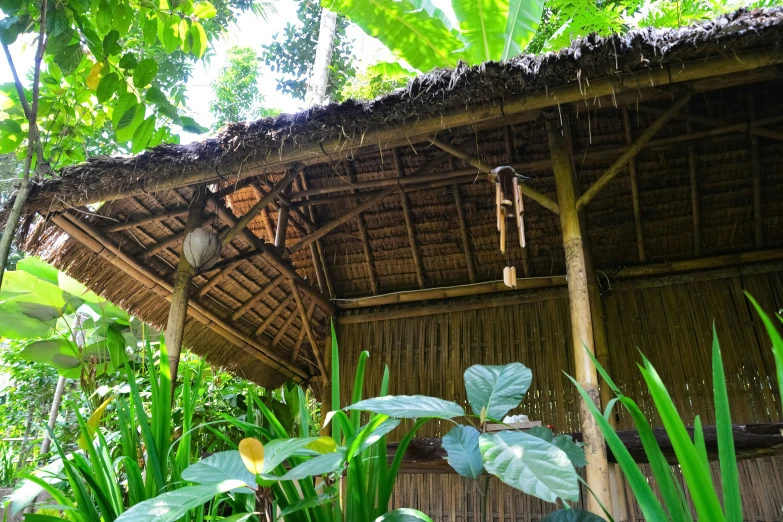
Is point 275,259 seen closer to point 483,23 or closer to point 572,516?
point 483,23

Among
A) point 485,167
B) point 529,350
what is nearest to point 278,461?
point 485,167

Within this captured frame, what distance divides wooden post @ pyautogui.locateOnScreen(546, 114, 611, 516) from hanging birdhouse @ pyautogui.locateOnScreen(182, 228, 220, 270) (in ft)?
5.66

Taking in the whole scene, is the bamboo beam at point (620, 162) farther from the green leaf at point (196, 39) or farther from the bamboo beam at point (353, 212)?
the green leaf at point (196, 39)

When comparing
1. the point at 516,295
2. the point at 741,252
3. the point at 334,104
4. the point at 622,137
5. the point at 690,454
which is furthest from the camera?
the point at 516,295

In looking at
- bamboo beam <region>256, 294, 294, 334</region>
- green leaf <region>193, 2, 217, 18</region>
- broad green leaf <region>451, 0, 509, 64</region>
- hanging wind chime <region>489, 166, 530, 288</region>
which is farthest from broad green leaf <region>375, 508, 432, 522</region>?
bamboo beam <region>256, 294, 294, 334</region>

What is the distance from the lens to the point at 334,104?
7.98 feet

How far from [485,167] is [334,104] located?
2.47 feet

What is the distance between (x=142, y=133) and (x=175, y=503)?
1.96 metres

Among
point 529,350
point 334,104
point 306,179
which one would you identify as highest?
point 306,179

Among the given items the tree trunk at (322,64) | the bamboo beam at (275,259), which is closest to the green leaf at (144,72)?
the bamboo beam at (275,259)

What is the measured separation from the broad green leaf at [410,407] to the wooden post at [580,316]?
1.08 meters

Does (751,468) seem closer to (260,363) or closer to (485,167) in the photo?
(485,167)

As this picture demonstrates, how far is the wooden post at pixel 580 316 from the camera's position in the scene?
196 centimetres

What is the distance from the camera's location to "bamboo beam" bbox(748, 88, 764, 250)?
3.09 meters
